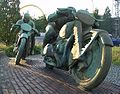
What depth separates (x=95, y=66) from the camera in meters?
6.97

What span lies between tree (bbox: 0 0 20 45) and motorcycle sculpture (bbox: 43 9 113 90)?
17.2 metres

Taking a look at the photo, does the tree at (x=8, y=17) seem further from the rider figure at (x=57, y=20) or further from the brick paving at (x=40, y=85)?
the brick paving at (x=40, y=85)

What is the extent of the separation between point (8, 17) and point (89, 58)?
19989 millimetres

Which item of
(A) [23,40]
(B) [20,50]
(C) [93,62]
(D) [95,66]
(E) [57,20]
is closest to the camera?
(D) [95,66]

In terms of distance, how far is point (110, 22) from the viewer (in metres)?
70.9

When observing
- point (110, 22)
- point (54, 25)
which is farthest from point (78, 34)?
point (110, 22)

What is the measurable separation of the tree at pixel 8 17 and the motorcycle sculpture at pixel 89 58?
17.2 m

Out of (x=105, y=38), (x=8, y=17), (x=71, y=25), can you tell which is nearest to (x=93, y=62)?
(x=105, y=38)

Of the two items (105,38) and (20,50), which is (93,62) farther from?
(20,50)

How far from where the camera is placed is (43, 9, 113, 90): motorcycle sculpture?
667 centimetres

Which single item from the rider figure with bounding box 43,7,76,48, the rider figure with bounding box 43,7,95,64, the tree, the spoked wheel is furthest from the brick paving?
the tree

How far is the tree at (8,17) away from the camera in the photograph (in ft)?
83.9

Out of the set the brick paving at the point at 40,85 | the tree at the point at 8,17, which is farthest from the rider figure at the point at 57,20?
the tree at the point at 8,17

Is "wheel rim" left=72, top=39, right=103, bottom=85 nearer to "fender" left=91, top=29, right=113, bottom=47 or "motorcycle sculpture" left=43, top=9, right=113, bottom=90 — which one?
"motorcycle sculpture" left=43, top=9, right=113, bottom=90
